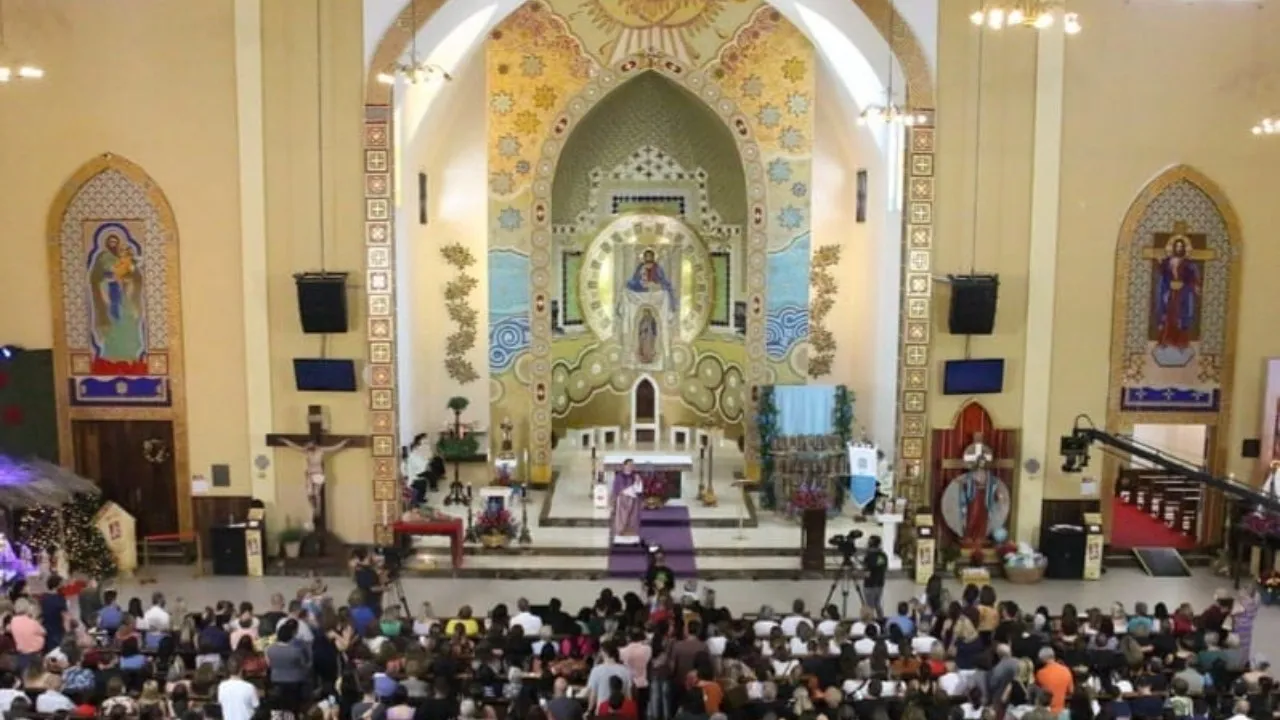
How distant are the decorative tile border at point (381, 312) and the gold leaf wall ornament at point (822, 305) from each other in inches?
313

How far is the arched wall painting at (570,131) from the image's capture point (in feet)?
64.9

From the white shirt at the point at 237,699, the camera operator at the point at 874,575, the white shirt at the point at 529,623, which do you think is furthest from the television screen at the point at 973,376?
the white shirt at the point at 237,699

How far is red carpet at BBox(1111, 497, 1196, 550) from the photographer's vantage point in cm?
1717

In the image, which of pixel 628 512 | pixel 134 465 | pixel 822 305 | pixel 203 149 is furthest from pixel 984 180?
pixel 134 465

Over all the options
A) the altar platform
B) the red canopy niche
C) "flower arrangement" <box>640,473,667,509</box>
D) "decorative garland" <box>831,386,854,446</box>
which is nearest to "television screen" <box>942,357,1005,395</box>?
the red canopy niche

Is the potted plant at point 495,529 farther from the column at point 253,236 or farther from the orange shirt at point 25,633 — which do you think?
the orange shirt at point 25,633

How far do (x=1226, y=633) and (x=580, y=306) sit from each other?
1376 cm

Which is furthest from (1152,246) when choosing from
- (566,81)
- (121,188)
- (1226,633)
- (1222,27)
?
(121,188)

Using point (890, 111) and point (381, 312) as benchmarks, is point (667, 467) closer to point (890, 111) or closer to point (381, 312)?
point (381, 312)

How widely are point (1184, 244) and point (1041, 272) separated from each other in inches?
78.3

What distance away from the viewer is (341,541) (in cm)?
1677

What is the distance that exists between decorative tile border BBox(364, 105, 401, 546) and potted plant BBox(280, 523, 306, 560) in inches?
40.0

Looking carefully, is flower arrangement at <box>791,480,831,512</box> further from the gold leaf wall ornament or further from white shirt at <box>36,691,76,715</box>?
white shirt at <box>36,691,76,715</box>

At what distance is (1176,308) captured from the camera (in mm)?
16547
